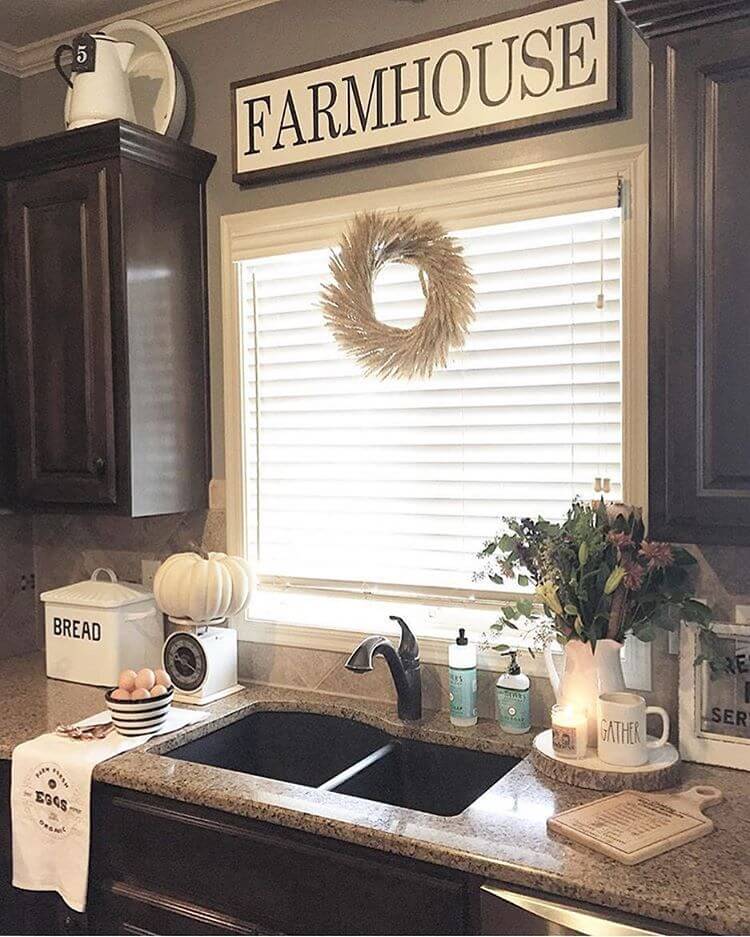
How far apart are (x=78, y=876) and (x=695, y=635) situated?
1365 millimetres

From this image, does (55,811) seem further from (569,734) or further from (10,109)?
(10,109)

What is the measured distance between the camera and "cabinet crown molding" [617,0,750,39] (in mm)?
1620

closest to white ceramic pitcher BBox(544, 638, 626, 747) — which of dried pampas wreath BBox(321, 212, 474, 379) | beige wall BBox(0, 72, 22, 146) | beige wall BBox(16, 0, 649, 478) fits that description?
dried pampas wreath BBox(321, 212, 474, 379)

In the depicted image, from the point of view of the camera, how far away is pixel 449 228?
7.38 feet

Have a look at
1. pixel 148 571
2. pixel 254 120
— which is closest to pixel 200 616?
pixel 148 571

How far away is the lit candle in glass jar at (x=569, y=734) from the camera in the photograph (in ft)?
6.09

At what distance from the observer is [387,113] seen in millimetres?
2303

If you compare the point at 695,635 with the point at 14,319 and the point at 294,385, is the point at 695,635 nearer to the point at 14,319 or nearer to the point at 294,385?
the point at 294,385

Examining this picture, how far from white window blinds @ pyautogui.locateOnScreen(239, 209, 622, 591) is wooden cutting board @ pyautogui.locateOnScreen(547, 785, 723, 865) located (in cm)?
67

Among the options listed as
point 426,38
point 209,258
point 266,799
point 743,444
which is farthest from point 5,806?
point 426,38

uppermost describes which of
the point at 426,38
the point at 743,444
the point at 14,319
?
the point at 426,38

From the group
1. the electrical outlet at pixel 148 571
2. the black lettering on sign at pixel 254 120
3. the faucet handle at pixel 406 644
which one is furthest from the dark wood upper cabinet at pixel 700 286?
the electrical outlet at pixel 148 571

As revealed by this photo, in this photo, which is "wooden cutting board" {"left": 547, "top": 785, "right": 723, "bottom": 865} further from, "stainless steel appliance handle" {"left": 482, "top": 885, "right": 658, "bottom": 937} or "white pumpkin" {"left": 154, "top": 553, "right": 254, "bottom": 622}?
"white pumpkin" {"left": 154, "top": 553, "right": 254, "bottom": 622}

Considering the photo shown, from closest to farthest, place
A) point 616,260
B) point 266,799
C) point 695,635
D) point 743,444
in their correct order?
point 743,444 < point 266,799 < point 695,635 < point 616,260
